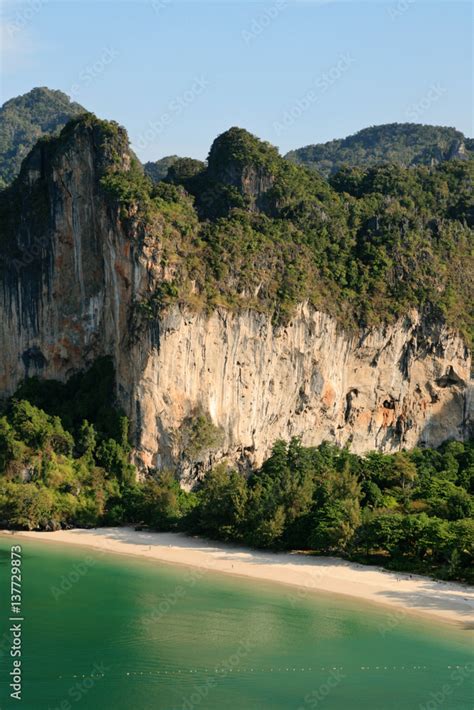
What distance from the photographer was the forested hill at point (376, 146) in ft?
289

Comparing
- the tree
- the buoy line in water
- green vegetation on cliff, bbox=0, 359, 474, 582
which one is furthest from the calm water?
green vegetation on cliff, bbox=0, 359, 474, 582

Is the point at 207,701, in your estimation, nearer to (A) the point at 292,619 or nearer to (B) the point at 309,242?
(A) the point at 292,619

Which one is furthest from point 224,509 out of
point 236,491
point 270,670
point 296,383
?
point 270,670

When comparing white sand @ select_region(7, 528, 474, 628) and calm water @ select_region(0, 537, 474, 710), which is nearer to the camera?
calm water @ select_region(0, 537, 474, 710)

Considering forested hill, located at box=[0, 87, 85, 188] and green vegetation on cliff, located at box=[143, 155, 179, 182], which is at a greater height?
forested hill, located at box=[0, 87, 85, 188]

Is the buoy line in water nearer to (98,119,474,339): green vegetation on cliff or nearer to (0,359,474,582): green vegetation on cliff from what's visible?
(0,359,474,582): green vegetation on cliff

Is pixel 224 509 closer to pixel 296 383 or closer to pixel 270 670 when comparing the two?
pixel 296 383

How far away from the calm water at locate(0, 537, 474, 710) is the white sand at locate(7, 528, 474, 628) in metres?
0.75

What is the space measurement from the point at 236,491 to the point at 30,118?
7109 centimetres

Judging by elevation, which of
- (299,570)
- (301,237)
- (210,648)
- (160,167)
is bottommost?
(210,648)

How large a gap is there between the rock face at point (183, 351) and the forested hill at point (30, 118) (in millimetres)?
44813

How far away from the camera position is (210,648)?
2492 centimetres

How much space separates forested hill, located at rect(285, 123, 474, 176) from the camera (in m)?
88.1

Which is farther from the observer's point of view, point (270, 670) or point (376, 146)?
point (376, 146)
